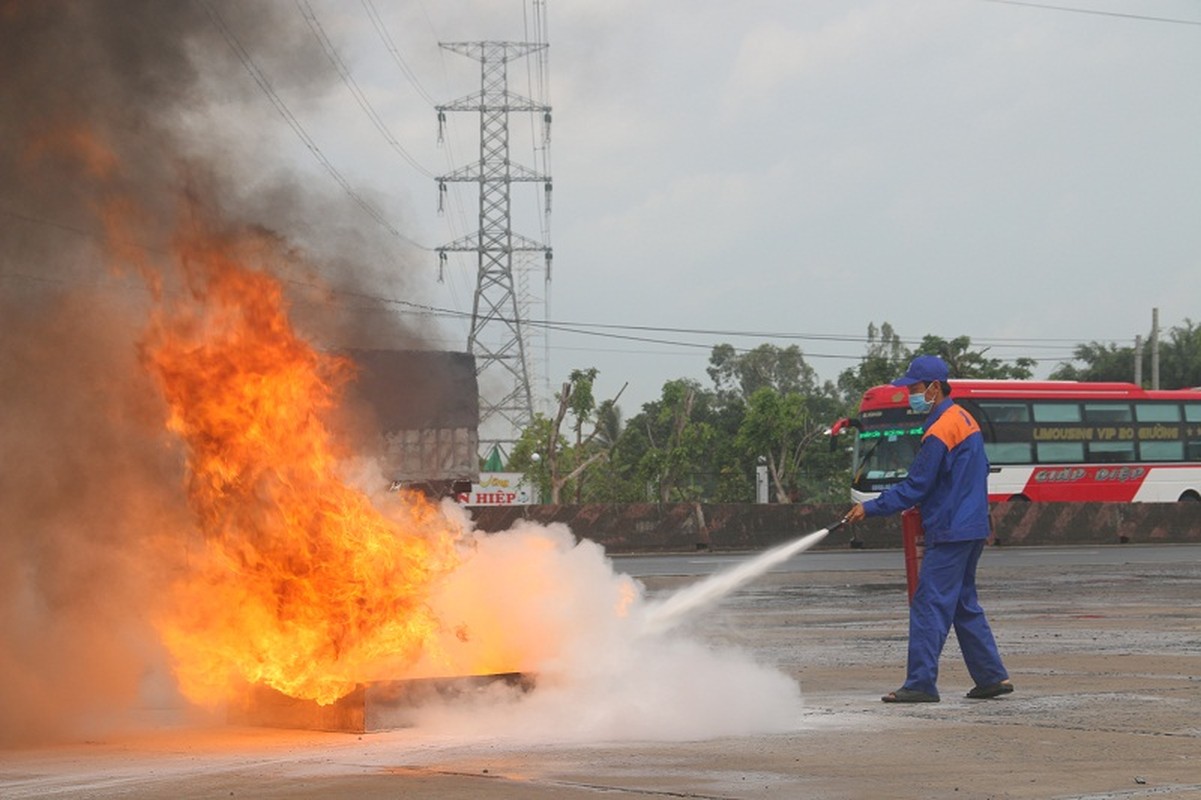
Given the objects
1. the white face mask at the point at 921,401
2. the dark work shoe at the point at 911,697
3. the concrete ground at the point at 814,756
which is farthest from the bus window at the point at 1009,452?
the dark work shoe at the point at 911,697

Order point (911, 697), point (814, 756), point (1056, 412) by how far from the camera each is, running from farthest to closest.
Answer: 1. point (1056, 412)
2. point (911, 697)
3. point (814, 756)

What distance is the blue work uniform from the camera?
29.2 ft

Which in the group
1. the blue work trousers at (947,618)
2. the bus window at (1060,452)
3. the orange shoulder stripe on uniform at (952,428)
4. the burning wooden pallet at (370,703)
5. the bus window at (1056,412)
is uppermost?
the bus window at (1056,412)

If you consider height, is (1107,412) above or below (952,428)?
above

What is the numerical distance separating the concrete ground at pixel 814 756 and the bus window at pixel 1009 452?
25.4m

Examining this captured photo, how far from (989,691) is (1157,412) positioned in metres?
31.8

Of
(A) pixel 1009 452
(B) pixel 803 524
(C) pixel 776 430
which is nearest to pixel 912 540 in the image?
(B) pixel 803 524

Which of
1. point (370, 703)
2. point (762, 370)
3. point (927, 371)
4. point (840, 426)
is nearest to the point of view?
point (370, 703)

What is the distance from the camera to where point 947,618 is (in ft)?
29.3

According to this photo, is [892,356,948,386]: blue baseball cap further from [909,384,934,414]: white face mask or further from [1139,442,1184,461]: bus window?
[1139,442,1184,461]: bus window

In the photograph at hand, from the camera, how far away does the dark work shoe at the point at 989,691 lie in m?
9.02

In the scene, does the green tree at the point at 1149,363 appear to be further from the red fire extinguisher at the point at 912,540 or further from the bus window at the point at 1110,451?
the red fire extinguisher at the point at 912,540

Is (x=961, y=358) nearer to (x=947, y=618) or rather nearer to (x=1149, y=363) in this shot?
(x=1149, y=363)

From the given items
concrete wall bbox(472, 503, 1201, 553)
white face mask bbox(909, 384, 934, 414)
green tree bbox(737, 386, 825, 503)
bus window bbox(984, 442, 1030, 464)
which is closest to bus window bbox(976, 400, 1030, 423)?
bus window bbox(984, 442, 1030, 464)
